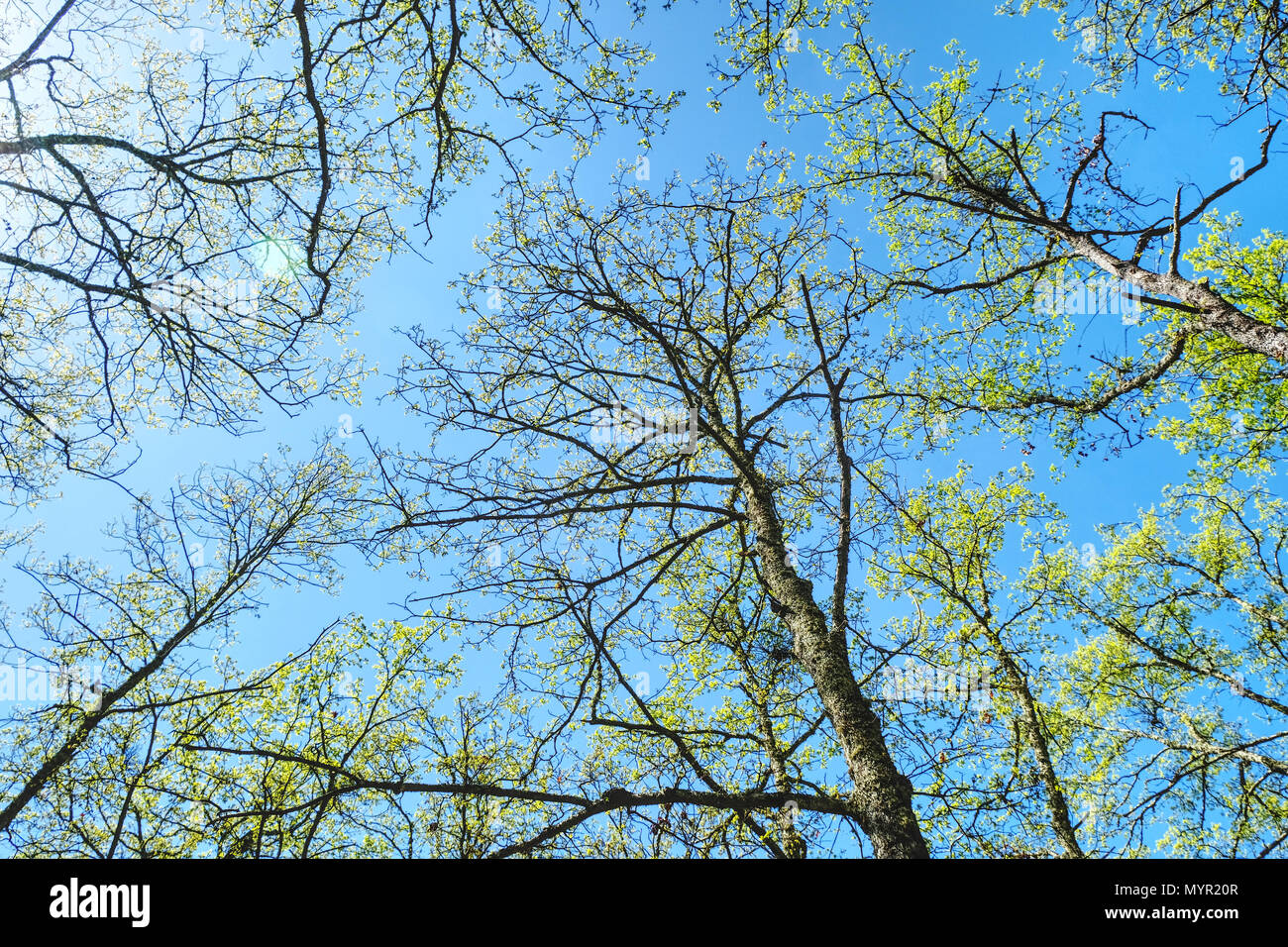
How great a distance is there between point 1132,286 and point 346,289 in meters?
8.98

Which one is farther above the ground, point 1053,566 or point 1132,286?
point 1132,286

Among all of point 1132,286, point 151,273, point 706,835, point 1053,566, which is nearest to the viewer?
point 706,835

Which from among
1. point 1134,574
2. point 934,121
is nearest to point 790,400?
point 934,121

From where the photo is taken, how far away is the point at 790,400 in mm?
8352

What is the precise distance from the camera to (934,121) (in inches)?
352

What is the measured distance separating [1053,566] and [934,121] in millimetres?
9702
